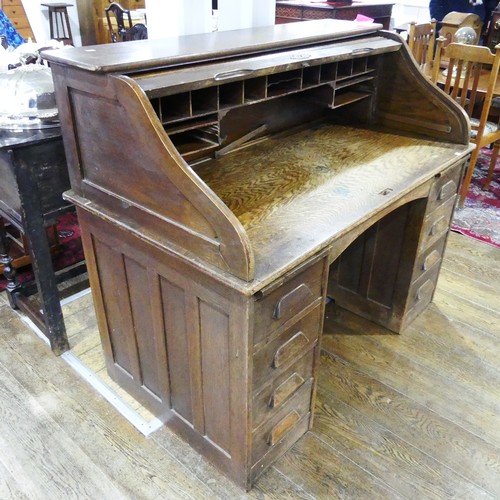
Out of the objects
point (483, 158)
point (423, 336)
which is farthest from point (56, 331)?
point (483, 158)

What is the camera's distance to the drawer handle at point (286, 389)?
4.70 ft

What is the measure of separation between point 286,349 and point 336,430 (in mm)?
523

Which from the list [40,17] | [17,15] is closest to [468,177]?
[40,17]

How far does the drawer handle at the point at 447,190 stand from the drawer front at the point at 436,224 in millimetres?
30

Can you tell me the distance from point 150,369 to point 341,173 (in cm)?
90

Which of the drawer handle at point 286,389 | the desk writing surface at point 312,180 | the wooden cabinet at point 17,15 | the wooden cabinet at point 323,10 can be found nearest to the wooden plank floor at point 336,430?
the drawer handle at point 286,389

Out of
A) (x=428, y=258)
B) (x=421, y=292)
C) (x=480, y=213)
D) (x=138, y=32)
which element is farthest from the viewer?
(x=138, y=32)

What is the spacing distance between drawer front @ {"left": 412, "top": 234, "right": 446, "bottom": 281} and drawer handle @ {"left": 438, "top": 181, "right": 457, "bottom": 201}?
22cm

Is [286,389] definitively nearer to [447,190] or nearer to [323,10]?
[447,190]

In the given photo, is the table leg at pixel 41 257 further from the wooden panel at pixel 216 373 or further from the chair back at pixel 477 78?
the chair back at pixel 477 78

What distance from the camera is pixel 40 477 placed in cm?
156

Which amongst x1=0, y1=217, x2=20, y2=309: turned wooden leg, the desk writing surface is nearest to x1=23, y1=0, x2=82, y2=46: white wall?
x1=0, y1=217, x2=20, y2=309: turned wooden leg

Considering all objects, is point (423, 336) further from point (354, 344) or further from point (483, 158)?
point (483, 158)

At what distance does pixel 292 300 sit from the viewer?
4.32ft
